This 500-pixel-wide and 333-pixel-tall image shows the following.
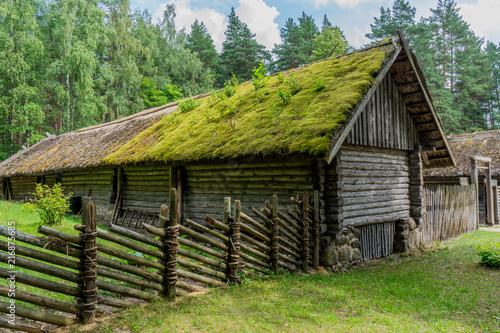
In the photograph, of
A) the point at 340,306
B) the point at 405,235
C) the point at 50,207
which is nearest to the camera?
the point at 340,306

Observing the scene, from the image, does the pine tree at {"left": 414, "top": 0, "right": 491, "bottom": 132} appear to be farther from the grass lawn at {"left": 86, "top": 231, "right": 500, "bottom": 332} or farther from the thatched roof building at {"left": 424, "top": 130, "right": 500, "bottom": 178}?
the grass lawn at {"left": 86, "top": 231, "right": 500, "bottom": 332}

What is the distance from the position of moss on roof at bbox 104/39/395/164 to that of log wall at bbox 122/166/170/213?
80 cm

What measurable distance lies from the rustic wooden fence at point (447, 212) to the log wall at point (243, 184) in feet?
18.3

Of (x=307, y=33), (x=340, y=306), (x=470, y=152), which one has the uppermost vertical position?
(x=307, y=33)

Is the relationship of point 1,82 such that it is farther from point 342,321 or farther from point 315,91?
point 342,321

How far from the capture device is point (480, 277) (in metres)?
7.38

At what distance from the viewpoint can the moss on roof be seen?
7.21 metres

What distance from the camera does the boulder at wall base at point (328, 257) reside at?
7.53 meters

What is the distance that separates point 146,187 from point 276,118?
583 centimetres

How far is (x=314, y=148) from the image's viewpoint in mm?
6621

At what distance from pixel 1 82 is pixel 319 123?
27741mm

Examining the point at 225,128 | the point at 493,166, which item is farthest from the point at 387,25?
the point at 225,128

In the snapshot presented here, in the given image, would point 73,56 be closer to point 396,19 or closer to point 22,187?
point 22,187

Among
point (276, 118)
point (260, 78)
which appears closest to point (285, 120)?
point (276, 118)
